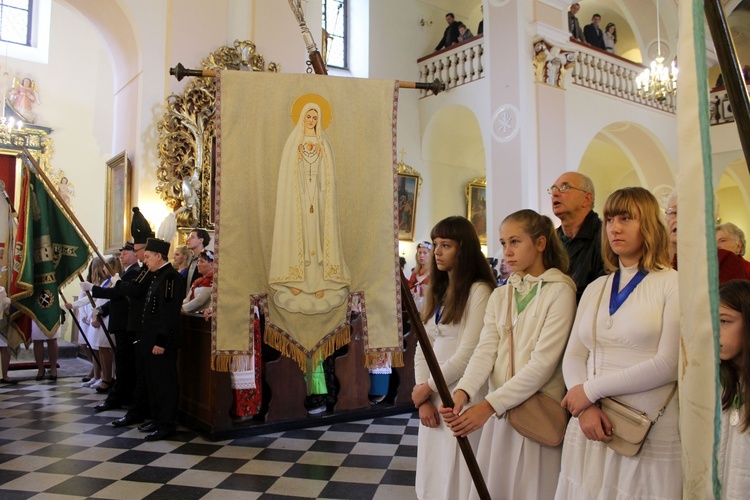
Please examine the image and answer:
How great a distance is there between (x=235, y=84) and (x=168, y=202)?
6.19m

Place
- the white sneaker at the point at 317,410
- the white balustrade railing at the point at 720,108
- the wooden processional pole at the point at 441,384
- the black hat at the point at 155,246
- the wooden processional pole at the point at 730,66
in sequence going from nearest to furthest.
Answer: the wooden processional pole at the point at 730,66 → the wooden processional pole at the point at 441,384 → the black hat at the point at 155,246 → the white sneaker at the point at 317,410 → the white balustrade railing at the point at 720,108

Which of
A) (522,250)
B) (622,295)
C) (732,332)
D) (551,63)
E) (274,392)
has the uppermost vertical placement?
(551,63)

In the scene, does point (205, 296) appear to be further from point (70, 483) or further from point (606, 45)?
point (606, 45)

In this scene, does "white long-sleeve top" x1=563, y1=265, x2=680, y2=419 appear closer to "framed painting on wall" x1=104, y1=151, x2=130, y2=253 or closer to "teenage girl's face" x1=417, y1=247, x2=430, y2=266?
"teenage girl's face" x1=417, y1=247, x2=430, y2=266

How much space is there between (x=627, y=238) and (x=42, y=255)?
6397 millimetres

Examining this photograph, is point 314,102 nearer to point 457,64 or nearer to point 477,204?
point 457,64

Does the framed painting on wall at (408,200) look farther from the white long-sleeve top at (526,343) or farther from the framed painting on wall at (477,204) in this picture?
the white long-sleeve top at (526,343)

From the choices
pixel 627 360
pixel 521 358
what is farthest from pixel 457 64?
pixel 627 360

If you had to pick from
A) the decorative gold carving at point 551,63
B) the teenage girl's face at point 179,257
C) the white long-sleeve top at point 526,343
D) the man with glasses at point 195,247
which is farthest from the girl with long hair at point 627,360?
the decorative gold carving at point 551,63

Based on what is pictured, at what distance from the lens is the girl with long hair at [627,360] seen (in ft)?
5.80

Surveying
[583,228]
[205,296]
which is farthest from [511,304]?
[205,296]

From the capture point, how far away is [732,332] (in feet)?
5.81

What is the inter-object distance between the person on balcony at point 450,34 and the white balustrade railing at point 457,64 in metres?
0.42

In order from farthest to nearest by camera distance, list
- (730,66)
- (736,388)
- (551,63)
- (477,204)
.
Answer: (477,204), (551,63), (736,388), (730,66)
